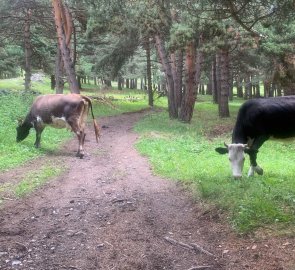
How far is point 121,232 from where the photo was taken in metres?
7.06

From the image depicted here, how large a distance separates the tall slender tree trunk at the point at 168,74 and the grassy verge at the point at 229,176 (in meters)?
5.88

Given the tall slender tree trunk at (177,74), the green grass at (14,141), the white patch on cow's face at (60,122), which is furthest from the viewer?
the tall slender tree trunk at (177,74)

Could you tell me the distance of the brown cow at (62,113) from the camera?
49.5 feet

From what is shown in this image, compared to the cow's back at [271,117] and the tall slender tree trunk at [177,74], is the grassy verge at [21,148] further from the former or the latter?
the tall slender tree trunk at [177,74]

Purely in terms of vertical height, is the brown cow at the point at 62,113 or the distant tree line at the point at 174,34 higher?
the distant tree line at the point at 174,34

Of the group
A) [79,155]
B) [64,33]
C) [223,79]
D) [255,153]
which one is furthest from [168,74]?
[255,153]

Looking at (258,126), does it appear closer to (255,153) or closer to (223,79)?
(255,153)

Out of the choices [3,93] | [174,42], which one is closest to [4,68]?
[3,93]

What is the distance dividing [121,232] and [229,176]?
3.84m

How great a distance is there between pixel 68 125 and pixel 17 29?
2158cm

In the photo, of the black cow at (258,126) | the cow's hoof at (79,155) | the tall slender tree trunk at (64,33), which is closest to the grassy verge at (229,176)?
the black cow at (258,126)

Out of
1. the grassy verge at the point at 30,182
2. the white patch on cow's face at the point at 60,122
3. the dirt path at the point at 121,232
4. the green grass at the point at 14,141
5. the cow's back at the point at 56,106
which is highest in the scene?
the cow's back at the point at 56,106

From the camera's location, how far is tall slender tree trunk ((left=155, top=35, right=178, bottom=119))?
25.0m

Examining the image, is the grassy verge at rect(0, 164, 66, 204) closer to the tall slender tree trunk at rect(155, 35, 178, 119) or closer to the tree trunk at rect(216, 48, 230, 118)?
the tall slender tree trunk at rect(155, 35, 178, 119)
